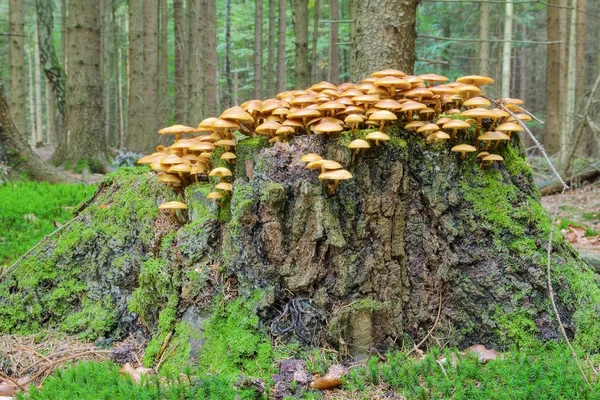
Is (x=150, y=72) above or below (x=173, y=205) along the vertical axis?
above

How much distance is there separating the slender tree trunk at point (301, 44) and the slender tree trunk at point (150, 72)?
15.0 ft

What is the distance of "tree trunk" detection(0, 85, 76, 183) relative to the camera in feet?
28.2

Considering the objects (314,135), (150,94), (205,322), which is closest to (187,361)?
(205,322)

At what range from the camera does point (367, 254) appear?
3609mm

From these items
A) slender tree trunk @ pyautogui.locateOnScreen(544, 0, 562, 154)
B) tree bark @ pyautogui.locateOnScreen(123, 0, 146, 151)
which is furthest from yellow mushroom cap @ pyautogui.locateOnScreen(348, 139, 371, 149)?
slender tree trunk @ pyautogui.locateOnScreen(544, 0, 562, 154)

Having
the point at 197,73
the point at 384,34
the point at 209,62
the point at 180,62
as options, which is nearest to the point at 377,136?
the point at 384,34

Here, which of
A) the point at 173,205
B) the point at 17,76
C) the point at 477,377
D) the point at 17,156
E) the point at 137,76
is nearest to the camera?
the point at 477,377

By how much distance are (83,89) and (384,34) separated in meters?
7.89

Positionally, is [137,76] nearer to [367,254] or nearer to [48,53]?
[48,53]

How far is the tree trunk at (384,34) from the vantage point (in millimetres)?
5703

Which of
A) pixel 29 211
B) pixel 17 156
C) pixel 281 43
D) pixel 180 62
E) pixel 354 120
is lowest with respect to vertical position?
pixel 29 211

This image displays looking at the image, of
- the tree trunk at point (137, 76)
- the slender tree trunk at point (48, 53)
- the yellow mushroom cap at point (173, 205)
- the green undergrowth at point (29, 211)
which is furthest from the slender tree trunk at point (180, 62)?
the yellow mushroom cap at point (173, 205)

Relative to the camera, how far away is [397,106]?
3.55 m

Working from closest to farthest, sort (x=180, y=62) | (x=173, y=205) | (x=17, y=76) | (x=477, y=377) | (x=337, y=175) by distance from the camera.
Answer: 1. (x=477, y=377)
2. (x=337, y=175)
3. (x=173, y=205)
4. (x=17, y=76)
5. (x=180, y=62)
